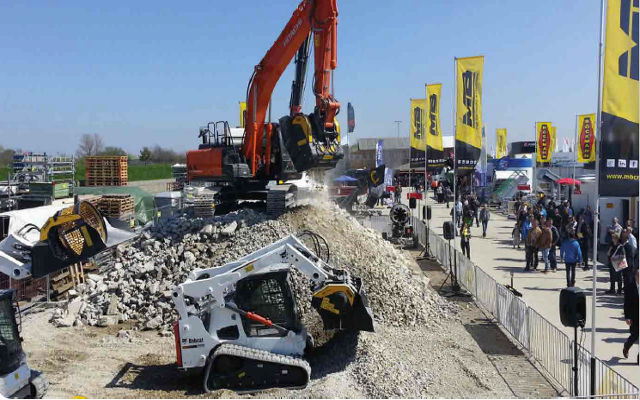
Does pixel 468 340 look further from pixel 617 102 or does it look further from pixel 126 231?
pixel 126 231

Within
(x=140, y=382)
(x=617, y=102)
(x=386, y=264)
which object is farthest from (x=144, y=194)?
(x=617, y=102)

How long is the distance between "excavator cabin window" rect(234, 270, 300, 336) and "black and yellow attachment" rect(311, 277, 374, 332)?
440 millimetres

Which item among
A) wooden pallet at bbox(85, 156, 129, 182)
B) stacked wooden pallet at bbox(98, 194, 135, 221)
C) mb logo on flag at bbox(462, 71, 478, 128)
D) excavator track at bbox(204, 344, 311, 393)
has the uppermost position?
mb logo on flag at bbox(462, 71, 478, 128)

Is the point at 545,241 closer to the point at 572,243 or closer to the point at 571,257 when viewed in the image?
the point at 572,243

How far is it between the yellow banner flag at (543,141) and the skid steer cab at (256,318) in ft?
98.9

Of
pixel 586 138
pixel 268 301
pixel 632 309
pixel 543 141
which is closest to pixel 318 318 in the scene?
pixel 268 301

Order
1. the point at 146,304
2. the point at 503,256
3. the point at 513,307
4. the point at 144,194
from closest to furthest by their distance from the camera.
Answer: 1. the point at 513,307
2. the point at 146,304
3. the point at 503,256
4. the point at 144,194

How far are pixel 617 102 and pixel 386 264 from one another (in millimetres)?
5940

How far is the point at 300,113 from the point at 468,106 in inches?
237

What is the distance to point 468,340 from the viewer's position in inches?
419

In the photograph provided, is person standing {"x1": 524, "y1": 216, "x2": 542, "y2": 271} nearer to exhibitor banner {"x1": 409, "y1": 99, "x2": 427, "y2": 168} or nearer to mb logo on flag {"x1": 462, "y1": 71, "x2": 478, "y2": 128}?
mb logo on flag {"x1": 462, "y1": 71, "x2": 478, "y2": 128}

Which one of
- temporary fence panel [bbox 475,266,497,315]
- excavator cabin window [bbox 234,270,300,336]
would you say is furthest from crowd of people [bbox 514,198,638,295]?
excavator cabin window [bbox 234,270,300,336]

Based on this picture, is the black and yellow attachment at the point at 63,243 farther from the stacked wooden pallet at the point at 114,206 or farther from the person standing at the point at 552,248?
the stacked wooden pallet at the point at 114,206

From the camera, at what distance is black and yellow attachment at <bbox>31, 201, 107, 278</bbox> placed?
7.12 m
